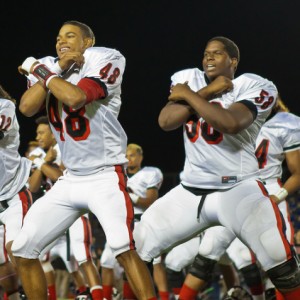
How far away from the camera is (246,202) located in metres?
4.25

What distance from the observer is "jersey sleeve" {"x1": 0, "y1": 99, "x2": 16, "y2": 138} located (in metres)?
5.57

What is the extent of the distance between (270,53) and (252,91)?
1257cm

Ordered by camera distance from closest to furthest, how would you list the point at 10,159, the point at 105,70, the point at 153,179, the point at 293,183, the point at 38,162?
the point at 105,70 < the point at 10,159 < the point at 293,183 < the point at 38,162 < the point at 153,179

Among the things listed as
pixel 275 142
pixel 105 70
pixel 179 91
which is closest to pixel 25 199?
pixel 105 70

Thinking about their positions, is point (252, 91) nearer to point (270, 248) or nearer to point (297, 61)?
point (270, 248)

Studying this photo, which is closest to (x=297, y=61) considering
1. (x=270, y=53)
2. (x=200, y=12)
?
(x=270, y=53)

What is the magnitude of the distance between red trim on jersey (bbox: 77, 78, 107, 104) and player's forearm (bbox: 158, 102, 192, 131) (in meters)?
0.41

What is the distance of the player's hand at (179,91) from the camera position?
4312 mm

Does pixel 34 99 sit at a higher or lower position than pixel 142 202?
higher

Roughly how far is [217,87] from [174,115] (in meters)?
0.32

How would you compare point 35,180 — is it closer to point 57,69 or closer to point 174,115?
point 57,69

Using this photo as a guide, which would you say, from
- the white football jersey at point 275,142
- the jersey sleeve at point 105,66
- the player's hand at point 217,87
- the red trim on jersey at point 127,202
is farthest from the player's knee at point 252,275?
the jersey sleeve at point 105,66

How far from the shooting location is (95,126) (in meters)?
4.57

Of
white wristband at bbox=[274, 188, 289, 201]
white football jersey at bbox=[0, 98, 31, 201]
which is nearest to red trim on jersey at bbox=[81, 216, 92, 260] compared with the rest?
white football jersey at bbox=[0, 98, 31, 201]
